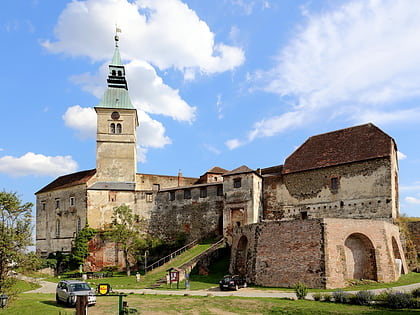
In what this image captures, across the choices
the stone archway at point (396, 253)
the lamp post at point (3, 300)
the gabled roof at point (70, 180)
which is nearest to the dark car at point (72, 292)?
the lamp post at point (3, 300)

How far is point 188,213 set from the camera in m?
46.1

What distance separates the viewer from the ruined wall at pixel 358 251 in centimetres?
2688

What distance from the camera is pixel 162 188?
51625 mm

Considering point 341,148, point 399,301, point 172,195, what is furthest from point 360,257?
point 172,195

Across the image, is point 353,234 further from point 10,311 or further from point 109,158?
point 109,158

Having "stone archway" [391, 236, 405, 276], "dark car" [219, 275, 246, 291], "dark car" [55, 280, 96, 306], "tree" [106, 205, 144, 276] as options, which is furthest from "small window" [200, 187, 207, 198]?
"dark car" [55, 280, 96, 306]

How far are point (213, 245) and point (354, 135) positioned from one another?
1687cm

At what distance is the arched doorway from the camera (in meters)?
32.6

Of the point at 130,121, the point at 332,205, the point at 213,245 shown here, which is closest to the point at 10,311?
the point at 213,245

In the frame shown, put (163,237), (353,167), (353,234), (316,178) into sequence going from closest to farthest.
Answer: (353,234) < (353,167) < (316,178) < (163,237)

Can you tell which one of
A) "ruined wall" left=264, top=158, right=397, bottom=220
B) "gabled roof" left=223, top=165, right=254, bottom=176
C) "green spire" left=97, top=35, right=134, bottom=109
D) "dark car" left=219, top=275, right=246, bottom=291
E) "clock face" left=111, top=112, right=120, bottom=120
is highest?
"green spire" left=97, top=35, right=134, bottom=109

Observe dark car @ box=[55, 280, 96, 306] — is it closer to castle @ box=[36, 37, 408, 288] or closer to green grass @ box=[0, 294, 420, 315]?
green grass @ box=[0, 294, 420, 315]

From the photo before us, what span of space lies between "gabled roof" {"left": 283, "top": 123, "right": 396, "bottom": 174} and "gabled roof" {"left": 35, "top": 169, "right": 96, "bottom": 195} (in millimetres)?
24485

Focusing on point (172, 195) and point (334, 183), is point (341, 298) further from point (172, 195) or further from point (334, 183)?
point (172, 195)
